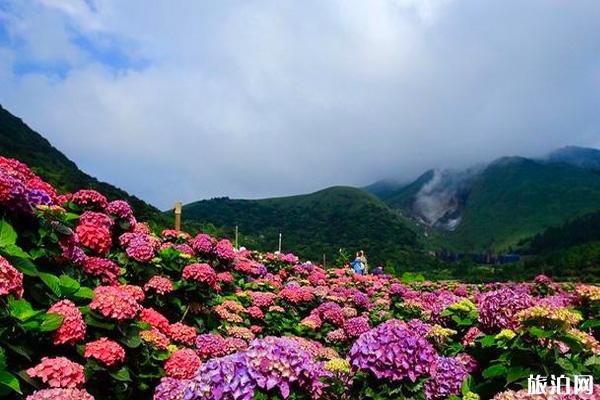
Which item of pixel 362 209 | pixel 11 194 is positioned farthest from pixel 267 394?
pixel 362 209

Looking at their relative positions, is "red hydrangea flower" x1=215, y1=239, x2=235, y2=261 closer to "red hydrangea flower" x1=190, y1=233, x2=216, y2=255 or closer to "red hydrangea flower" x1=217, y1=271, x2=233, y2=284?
"red hydrangea flower" x1=190, y1=233, x2=216, y2=255

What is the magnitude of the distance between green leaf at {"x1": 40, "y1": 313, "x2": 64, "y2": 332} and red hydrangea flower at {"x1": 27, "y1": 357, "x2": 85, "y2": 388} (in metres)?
0.21

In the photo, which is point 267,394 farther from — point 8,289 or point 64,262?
point 64,262

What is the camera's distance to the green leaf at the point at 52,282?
416 cm

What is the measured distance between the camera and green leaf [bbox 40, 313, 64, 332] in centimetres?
370

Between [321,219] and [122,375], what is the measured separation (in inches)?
5797

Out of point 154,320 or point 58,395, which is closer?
point 58,395

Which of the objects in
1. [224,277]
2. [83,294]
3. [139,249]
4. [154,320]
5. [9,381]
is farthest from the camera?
[224,277]

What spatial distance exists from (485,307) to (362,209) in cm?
14493

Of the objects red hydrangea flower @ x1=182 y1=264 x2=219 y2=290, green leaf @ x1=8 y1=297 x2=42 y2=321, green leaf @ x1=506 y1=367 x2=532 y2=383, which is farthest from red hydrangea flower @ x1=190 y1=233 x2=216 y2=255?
green leaf @ x1=506 y1=367 x2=532 y2=383

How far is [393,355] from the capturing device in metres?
3.29

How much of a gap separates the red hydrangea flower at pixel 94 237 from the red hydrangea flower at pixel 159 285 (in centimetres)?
73

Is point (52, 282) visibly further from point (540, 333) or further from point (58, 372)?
point (540, 333)

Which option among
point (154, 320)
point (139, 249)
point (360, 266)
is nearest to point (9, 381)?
point (154, 320)
